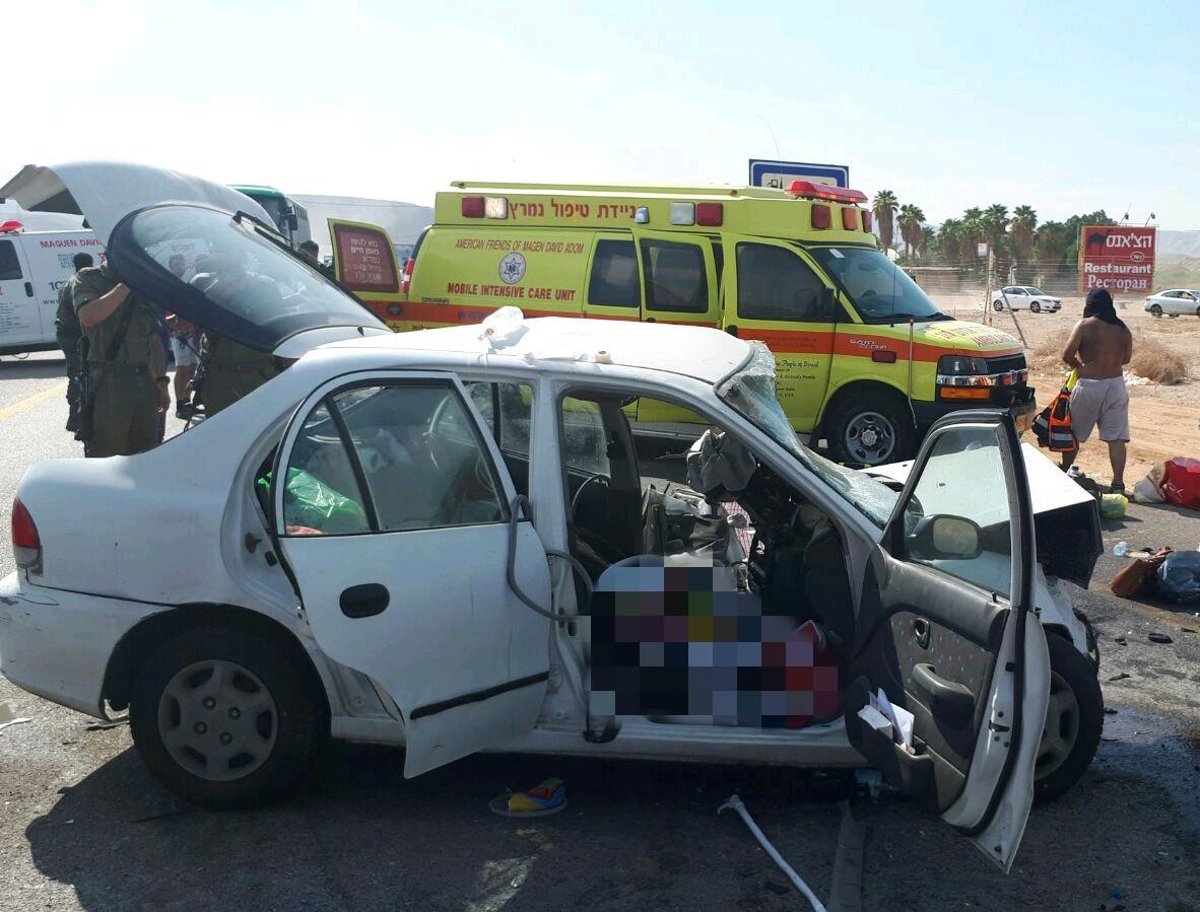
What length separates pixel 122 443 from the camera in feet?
24.0

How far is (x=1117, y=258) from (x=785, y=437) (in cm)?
3519

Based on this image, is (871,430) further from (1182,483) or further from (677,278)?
(1182,483)

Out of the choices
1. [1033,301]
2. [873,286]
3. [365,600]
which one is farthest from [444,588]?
[1033,301]

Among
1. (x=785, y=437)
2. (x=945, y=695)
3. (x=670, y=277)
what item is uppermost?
(x=670, y=277)

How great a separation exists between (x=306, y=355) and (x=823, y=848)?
2385 millimetres

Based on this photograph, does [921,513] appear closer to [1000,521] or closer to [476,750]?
[1000,521]

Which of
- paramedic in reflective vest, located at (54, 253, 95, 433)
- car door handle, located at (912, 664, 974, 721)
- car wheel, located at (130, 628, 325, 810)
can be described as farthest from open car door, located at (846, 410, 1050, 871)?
paramedic in reflective vest, located at (54, 253, 95, 433)

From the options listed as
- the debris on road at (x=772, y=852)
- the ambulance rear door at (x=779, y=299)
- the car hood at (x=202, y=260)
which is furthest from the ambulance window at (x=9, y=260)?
the debris on road at (x=772, y=852)

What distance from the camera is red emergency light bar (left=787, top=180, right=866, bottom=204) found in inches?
416

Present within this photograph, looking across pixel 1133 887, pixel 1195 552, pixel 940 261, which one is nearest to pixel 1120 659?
pixel 1195 552

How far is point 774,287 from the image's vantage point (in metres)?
10.4

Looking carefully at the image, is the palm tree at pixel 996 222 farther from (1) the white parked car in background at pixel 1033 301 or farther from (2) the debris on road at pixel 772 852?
(2) the debris on road at pixel 772 852

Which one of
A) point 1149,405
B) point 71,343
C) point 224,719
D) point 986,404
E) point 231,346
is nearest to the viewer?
point 224,719

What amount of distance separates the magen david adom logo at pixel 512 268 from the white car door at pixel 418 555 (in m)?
6.74
